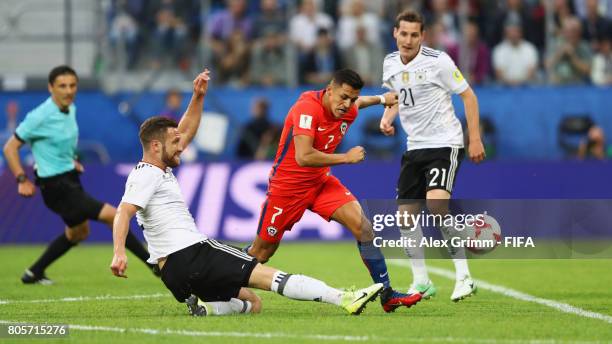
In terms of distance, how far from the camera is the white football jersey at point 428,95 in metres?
10.7

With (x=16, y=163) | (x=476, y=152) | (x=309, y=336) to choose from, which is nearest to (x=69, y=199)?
(x=16, y=163)

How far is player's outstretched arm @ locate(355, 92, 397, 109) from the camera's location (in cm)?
1032

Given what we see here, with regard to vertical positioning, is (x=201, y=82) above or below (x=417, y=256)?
above

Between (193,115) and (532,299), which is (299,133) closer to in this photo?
(193,115)

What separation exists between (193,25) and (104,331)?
13784 millimetres

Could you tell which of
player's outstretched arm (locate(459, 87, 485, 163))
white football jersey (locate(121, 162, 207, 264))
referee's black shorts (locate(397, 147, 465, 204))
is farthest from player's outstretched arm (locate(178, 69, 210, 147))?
player's outstretched arm (locate(459, 87, 485, 163))

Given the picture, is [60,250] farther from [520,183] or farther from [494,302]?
[520,183]

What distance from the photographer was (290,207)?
33.2 feet

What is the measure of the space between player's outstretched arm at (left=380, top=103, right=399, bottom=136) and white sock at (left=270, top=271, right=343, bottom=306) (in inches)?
86.3

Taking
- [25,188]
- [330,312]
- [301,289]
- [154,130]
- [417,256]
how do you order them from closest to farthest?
1. [301,289]
2. [154,130]
3. [330,312]
4. [417,256]
5. [25,188]

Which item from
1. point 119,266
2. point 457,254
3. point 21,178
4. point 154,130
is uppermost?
point 154,130

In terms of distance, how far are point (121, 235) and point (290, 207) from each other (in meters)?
2.06

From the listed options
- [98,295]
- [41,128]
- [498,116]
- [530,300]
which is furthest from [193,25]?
[530,300]

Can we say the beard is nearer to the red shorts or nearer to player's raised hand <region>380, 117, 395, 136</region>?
the red shorts
